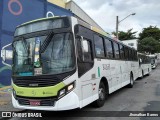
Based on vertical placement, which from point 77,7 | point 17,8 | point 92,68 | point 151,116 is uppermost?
point 77,7

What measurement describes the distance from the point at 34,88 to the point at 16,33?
215cm

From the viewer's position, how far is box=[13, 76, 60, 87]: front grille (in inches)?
233

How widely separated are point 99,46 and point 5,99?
15.3 feet

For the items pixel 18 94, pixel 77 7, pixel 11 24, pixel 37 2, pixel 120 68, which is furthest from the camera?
pixel 77 7

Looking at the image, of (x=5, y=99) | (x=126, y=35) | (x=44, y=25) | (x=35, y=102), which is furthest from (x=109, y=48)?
(x=126, y=35)

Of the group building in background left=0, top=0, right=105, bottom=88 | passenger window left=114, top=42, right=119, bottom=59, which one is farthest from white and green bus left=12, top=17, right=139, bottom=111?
building in background left=0, top=0, right=105, bottom=88

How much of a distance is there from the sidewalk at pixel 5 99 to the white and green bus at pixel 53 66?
1397mm

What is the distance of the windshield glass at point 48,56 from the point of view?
238 inches

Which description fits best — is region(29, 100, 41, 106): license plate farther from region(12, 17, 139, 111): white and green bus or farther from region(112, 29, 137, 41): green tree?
region(112, 29, 137, 41): green tree

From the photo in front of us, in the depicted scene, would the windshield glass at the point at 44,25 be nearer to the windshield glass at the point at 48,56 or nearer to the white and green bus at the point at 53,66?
the white and green bus at the point at 53,66

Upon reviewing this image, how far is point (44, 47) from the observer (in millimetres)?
6207

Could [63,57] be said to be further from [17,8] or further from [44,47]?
[17,8]

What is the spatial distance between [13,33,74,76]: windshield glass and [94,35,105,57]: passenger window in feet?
6.65

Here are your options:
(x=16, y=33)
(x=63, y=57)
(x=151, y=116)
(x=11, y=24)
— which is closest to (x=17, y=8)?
(x=11, y=24)
